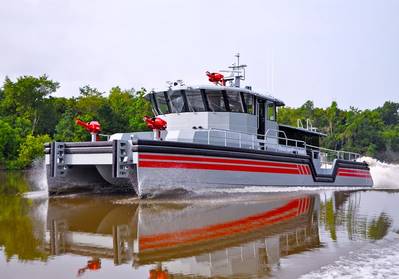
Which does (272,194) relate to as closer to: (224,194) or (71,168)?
(224,194)

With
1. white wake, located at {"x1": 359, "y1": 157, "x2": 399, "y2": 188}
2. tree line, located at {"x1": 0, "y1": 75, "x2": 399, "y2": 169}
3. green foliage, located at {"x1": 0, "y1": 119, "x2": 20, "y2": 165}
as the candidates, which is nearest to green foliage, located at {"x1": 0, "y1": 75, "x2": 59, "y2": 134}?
tree line, located at {"x1": 0, "y1": 75, "x2": 399, "y2": 169}

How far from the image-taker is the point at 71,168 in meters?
11.3

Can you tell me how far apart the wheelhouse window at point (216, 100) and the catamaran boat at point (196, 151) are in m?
0.03

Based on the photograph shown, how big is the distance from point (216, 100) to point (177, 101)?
1.09 m

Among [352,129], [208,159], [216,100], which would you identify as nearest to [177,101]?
[216,100]

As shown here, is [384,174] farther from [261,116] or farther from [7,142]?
[7,142]

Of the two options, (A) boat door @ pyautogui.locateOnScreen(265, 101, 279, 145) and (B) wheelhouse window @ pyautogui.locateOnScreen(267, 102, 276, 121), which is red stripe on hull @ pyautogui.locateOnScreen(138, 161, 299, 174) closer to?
(A) boat door @ pyautogui.locateOnScreen(265, 101, 279, 145)

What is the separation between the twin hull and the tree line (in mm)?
24949

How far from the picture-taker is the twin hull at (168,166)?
966 cm

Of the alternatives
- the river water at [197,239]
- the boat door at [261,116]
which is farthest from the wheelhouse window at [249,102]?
the river water at [197,239]

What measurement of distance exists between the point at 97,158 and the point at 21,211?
2285mm

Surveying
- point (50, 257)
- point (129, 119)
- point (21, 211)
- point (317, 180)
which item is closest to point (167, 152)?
point (21, 211)

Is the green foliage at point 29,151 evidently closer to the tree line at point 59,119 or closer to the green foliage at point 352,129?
the tree line at point 59,119

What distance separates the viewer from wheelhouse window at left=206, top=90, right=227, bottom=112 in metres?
12.2
